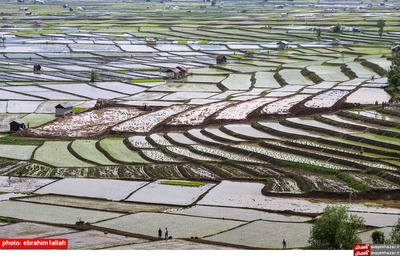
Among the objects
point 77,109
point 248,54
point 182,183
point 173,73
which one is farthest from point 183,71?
point 182,183

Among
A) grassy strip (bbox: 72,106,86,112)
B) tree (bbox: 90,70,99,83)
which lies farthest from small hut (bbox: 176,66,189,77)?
grassy strip (bbox: 72,106,86,112)

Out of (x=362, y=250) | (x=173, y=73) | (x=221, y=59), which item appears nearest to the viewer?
(x=362, y=250)

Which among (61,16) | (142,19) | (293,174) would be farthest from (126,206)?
(61,16)

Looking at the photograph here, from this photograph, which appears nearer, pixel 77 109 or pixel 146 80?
pixel 77 109

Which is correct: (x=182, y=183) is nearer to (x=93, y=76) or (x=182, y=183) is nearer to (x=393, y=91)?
(x=393, y=91)

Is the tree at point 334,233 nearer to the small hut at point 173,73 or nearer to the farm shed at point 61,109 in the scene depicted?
the farm shed at point 61,109

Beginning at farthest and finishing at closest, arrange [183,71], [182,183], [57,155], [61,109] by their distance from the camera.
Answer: [183,71]
[61,109]
[57,155]
[182,183]
